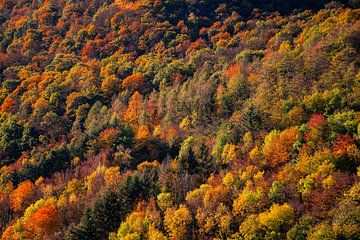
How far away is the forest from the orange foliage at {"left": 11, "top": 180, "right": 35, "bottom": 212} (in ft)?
1.13

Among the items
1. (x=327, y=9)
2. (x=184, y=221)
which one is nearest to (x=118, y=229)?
(x=184, y=221)

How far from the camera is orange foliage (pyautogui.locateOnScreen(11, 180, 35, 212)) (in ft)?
337

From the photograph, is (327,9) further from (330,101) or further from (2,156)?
(2,156)

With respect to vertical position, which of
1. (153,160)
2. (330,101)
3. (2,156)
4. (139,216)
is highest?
(330,101)

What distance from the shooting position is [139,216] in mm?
80438

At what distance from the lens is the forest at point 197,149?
2980 inches

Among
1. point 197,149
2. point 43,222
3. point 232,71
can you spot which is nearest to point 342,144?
point 197,149

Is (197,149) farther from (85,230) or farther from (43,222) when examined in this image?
(43,222)

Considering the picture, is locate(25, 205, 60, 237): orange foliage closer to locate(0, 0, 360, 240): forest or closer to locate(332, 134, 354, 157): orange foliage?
locate(0, 0, 360, 240): forest

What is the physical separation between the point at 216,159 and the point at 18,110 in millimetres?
94154

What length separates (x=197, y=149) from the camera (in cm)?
9844

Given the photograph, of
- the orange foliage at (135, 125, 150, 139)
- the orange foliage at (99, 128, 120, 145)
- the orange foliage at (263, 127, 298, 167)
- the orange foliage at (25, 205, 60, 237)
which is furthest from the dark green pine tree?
the orange foliage at (135, 125, 150, 139)

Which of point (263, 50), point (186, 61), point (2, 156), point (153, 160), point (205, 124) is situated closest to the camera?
point (153, 160)

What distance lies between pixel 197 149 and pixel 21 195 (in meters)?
42.7
